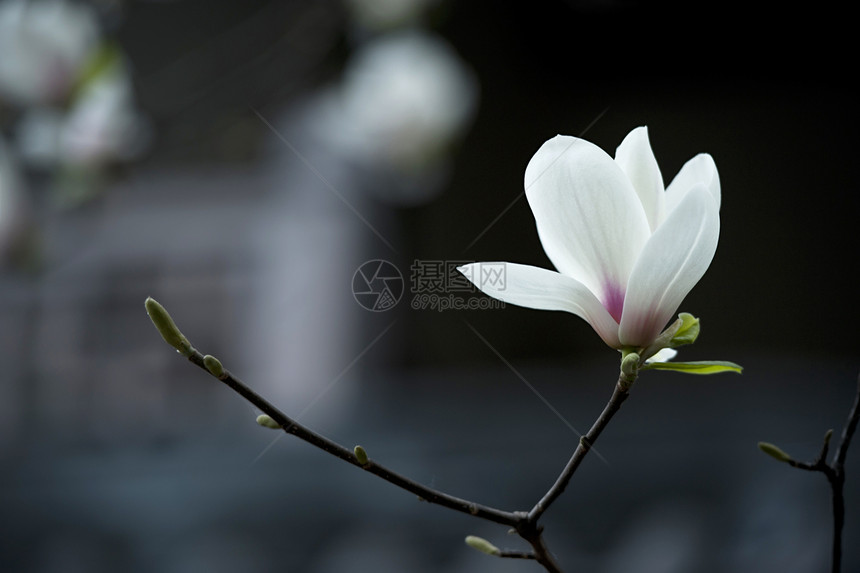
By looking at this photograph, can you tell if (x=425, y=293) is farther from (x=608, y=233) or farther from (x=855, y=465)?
(x=855, y=465)

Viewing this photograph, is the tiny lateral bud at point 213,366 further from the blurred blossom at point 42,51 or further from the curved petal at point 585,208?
the blurred blossom at point 42,51

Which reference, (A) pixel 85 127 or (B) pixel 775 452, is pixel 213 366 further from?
(A) pixel 85 127

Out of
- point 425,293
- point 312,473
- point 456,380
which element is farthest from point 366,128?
point 425,293

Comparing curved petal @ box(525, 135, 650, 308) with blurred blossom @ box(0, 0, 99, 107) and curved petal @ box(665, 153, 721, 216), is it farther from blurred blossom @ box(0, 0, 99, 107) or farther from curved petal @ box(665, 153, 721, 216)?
blurred blossom @ box(0, 0, 99, 107)

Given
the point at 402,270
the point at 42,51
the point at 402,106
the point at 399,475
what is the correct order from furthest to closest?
the point at 402,270 → the point at 402,106 → the point at 42,51 → the point at 399,475

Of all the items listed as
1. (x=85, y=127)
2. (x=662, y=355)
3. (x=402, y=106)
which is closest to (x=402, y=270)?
(x=402, y=106)

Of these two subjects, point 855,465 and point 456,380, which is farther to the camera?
point 456,380

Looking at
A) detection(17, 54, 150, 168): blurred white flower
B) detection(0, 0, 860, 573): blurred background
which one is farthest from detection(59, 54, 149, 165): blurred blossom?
detection(0, 0, 860, 573): blurred background

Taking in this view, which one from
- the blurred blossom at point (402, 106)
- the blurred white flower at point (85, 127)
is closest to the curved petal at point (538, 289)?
the blurred white flower at point (85, 127)
